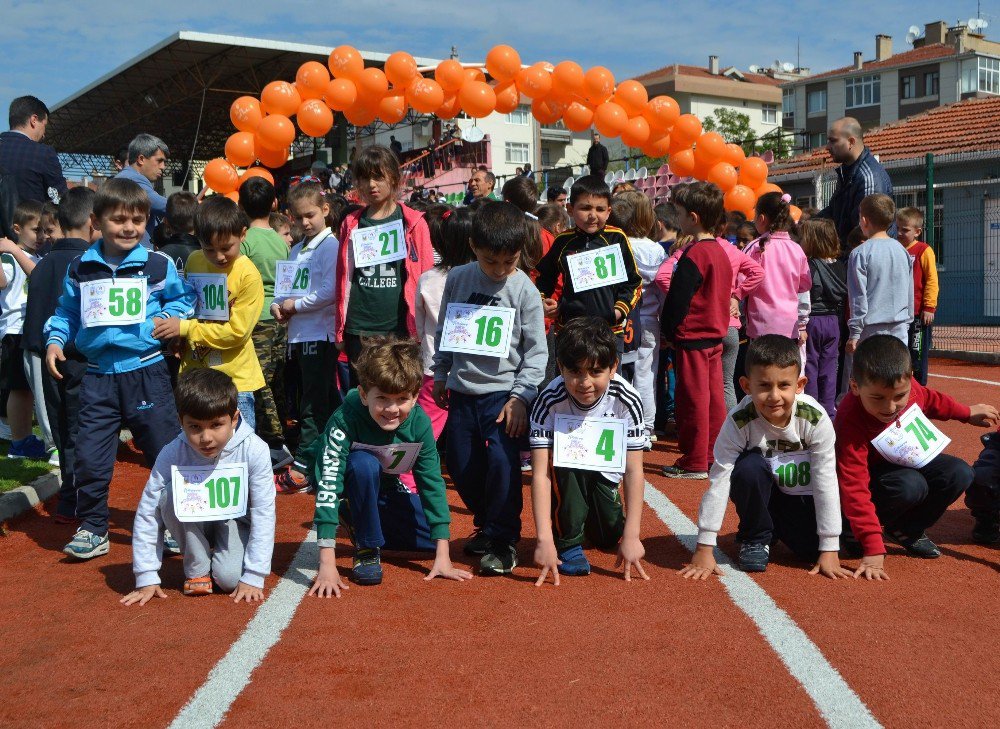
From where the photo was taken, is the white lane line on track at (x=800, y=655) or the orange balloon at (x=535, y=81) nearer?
the white lane line on track at (x=800, y=655)

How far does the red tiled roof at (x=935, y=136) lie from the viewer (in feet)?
68.8

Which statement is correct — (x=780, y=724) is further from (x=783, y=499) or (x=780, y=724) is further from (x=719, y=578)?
(x=783, y=499)

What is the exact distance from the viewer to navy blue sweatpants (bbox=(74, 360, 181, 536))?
4.75 metres

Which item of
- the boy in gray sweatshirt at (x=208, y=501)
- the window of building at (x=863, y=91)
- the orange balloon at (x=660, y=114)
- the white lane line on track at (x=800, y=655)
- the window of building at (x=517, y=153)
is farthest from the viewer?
the window of building at (x=517, y=153)

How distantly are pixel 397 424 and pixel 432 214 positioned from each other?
2480mm

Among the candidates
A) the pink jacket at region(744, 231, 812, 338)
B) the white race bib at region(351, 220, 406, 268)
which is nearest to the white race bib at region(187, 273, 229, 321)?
the white race bib at region(351, 220, 406, 268)

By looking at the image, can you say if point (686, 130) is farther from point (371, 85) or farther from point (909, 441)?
point (909, 441)

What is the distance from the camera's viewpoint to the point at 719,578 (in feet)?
14.2

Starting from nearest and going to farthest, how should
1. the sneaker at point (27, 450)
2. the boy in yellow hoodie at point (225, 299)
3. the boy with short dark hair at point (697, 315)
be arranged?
the boy in yellow hoodie at point (225, 299), the boy with short dark hair at point (697, 315), the sneaker at point (27, 450)

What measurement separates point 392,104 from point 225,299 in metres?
8.11

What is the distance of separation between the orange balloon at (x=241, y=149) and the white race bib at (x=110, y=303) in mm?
8300

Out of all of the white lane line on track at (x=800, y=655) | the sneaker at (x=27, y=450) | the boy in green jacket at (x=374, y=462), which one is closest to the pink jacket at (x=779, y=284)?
the white lane line on track at (x=800, y=655)

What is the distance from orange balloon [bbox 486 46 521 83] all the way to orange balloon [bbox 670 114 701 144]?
240 centimetres

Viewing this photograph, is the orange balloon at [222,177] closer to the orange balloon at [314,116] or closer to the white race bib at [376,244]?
the orange balloon at [314,116]
